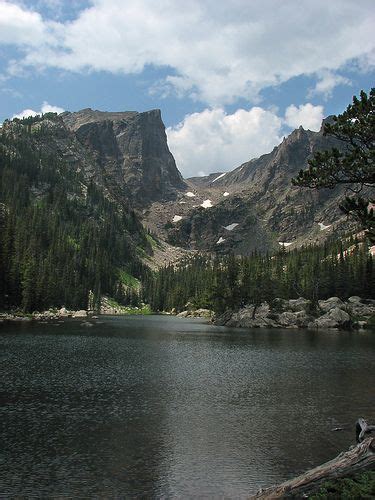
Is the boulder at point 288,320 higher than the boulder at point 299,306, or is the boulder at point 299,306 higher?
the boulder at point 299,306

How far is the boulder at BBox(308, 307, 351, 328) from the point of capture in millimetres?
128250

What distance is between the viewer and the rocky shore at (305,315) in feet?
428

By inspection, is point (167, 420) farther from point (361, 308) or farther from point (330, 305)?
point (361, 308)

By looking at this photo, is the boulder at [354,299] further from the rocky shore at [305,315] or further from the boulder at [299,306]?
the boulder at [299,306]

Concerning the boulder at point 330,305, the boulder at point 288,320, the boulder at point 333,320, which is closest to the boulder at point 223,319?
the boulder at point 288,320

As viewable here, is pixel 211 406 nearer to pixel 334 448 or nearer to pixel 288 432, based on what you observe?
pixel 288 432

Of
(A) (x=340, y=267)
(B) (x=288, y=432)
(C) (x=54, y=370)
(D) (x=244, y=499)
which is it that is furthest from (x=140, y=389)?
(A) (x=340, y=267)

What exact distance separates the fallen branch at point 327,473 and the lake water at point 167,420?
3.41 meters

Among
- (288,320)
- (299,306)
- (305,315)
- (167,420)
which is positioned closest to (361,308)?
(299,306)

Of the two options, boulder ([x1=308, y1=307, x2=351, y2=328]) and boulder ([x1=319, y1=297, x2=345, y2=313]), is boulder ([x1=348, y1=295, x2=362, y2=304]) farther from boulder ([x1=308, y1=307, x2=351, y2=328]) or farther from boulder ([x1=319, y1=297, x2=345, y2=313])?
boulder ([x1=308, y1=307, x2=351, y2=328])

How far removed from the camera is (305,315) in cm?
13800

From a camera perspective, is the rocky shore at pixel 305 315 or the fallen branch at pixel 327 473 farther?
the rocky shore at pixel 305 315

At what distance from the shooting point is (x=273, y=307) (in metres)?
147

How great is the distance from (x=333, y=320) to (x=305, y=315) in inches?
414
